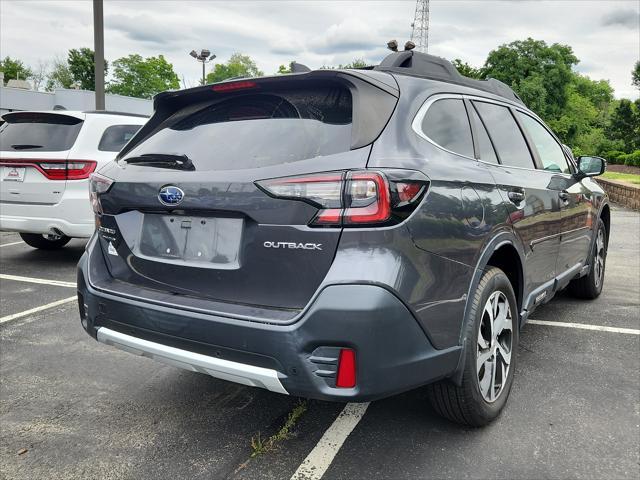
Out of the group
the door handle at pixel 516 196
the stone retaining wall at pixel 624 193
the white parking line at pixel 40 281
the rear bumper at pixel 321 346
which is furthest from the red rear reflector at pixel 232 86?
the stone retaining wall at pixel 624 193

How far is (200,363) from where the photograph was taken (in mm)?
2400

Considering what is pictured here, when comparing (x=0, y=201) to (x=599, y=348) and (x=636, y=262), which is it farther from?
(x=636, y=262)

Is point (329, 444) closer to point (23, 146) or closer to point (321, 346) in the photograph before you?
point (321, 346)

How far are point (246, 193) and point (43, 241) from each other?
21.1 feet

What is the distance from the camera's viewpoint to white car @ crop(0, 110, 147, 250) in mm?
6285

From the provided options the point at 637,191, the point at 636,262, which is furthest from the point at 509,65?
the point at 636,262

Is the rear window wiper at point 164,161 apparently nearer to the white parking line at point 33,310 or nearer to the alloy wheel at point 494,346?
the alloy wheel at point 494,346

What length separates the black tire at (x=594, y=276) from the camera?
5.28m

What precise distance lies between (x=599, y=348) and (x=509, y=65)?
→ 216 ft

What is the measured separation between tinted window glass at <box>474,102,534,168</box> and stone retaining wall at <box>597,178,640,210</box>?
513 inches

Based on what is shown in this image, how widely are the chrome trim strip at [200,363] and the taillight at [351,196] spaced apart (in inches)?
24.8

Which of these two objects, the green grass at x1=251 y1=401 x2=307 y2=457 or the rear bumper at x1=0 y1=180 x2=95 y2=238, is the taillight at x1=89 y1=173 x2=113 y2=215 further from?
the rear bumper at x1=0 y1=180 x2=95 y2=238

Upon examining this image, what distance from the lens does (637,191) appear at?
49.0ft

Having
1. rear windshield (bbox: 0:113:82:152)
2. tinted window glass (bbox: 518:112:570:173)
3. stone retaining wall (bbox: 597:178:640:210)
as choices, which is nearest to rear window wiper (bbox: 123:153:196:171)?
tinted window glass (bbox: 518:112:570:173)
